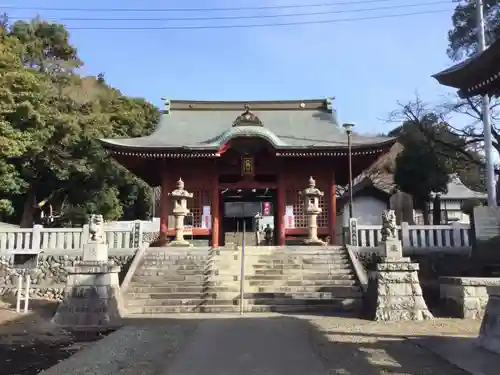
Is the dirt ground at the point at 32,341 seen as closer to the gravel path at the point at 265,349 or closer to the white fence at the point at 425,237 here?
the gravel path at the point at 265,349

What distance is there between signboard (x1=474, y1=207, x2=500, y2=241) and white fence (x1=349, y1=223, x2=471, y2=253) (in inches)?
28.7

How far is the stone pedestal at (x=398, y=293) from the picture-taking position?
10.3 metres

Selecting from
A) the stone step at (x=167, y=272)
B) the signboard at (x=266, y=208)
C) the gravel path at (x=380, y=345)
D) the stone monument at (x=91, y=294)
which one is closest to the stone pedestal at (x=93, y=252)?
the stone monument at (x=91, y=294)

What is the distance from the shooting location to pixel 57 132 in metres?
22.3

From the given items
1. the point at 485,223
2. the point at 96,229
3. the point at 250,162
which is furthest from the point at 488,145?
the point at 96,229

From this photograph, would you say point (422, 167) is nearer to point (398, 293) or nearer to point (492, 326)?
point (398, 293)

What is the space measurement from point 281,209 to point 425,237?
566 cm

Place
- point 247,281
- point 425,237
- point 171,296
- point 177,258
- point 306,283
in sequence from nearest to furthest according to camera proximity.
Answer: point 171,296
point 306,283
point 247,281
point 177,258
point 425,237

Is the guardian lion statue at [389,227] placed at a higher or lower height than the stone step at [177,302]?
higher

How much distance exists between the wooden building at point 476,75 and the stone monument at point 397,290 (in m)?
4.36

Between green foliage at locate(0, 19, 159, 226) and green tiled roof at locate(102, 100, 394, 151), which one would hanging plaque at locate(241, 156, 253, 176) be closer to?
green tiled roof at locate(102, 100, 394, 151)

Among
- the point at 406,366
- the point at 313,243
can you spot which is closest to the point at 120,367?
the point at 406,366

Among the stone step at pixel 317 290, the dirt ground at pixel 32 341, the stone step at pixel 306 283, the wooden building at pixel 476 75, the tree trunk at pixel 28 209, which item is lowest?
the dirt ground at pixel 32 341

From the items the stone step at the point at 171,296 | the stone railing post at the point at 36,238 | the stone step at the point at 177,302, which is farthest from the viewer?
the stone railing post at the point at 36,238
